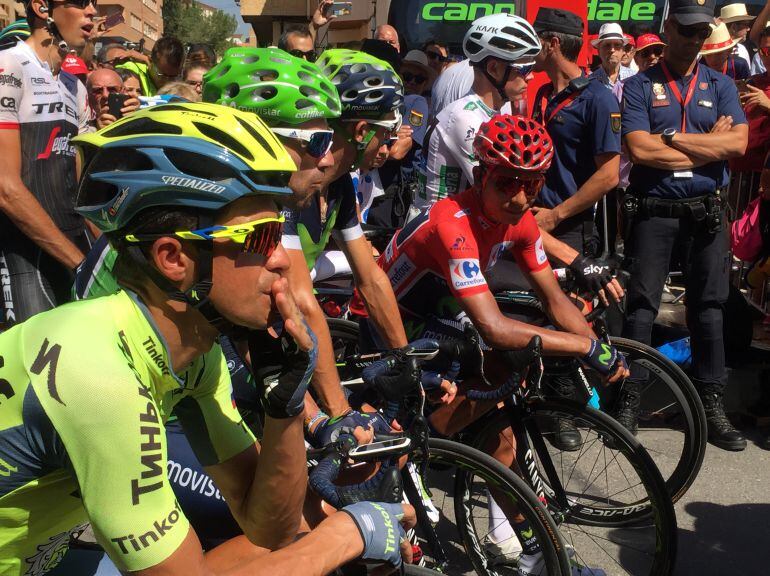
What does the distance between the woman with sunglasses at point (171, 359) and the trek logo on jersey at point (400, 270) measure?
1.80 m

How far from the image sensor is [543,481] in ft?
12.6

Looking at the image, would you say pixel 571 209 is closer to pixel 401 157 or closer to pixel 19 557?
pixel 401 157

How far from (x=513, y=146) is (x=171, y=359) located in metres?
2.23

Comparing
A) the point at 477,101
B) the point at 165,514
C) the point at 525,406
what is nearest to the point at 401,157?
the point at 477,101

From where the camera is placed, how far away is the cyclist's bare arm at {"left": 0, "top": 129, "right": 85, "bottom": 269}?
3773 mm

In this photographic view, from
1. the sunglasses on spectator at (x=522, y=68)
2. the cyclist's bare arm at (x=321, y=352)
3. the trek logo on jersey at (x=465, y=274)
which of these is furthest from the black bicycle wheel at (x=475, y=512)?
the sunglasses on spectator at (x=522, y=68)

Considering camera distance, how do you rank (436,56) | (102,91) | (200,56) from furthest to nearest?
(436,56), (200,56), (102,91)

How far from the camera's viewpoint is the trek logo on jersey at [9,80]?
385 centimetres

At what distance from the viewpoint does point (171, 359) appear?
1.87 meters

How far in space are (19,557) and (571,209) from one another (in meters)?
4.19

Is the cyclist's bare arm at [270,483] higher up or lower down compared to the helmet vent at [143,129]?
lower down

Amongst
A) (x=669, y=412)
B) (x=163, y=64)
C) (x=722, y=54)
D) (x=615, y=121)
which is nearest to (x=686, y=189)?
(x=615, y=121)

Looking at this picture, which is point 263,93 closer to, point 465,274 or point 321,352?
point 321,352

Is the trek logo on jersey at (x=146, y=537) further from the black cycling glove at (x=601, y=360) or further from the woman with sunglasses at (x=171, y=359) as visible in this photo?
the black cycling glove at (x=601, y=360)
